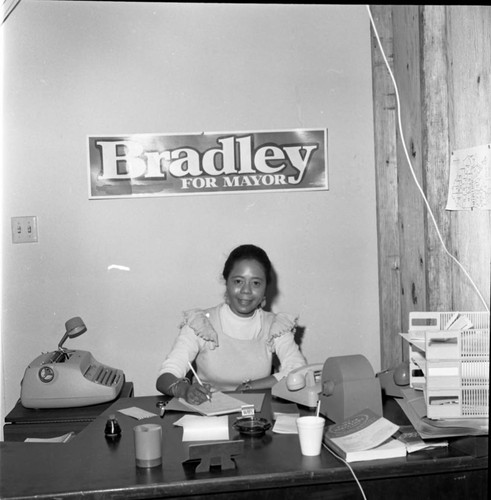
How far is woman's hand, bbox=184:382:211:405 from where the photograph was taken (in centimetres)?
226

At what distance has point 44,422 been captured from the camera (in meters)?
2.63

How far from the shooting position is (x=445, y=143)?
2.68m

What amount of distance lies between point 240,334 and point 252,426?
1.17m

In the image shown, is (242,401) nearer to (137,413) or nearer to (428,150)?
(137,413)

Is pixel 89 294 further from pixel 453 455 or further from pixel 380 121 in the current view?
pixel 453 455

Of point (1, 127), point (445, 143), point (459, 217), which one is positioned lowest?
point (459, 217)

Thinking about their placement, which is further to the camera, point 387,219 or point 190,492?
point 387,219

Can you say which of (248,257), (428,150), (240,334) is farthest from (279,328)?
(428,150)

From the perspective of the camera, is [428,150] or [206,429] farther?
[428,150]

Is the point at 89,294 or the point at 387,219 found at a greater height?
the point at 387,219

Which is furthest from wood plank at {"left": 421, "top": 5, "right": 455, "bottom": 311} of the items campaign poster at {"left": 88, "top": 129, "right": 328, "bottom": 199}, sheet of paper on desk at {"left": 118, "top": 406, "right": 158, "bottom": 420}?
sheet of paper on desk at {"left": 118, "top": 406, "right": 158, "bottom": 420}

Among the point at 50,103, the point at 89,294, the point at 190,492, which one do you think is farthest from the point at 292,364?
the point at 50,103

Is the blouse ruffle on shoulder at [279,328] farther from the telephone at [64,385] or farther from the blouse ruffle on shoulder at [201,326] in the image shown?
the telephone at [64,385]

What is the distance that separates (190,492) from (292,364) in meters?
1.42
